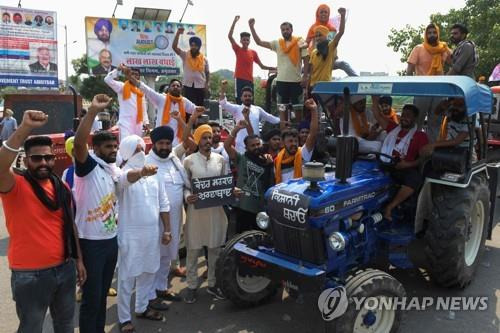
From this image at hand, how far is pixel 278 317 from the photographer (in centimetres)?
432

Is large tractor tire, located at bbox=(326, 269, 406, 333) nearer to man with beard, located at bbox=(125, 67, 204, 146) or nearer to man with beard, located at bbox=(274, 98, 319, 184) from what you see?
man with beard, located at bbox=(274, 98, 319, 184)

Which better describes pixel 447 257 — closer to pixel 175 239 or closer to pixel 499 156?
pixel 175 239

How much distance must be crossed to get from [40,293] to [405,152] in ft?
11.6

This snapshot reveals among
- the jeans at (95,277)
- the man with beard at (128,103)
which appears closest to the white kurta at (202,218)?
the jeans at (95,277)

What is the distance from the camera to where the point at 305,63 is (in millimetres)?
7543

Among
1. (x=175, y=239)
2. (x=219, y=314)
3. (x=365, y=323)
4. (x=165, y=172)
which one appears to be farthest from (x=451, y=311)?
(x=165, y=172)

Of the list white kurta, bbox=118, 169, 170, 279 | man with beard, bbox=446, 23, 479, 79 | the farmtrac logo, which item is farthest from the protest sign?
man with beard, bbox=446, 23, 479, 79

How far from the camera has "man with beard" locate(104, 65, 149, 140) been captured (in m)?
6.61

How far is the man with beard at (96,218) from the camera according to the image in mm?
3303

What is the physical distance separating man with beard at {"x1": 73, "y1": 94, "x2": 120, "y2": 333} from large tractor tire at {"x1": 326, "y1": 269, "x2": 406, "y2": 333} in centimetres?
177

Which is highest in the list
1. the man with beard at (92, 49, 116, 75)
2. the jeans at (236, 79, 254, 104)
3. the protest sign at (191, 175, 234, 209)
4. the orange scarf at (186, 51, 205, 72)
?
the man with beard at (92, 49, 116, 75)

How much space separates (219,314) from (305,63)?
4.63 m

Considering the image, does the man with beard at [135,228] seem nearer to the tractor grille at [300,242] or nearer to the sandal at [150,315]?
the sandal at [150,315]

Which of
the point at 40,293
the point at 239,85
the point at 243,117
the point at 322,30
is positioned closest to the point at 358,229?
the point at 40,293
